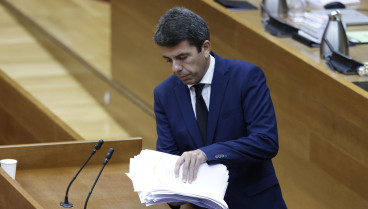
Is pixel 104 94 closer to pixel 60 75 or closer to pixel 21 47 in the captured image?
pixel 60 75

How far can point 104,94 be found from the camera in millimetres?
2963

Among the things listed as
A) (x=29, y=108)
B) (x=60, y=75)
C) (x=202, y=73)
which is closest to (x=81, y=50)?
(x=60, y=75)

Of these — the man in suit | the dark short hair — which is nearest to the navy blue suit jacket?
the man in suit

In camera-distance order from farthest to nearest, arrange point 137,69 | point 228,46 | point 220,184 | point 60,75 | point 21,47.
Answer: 1. point 21,47
2. point 60,75
3. point 137,69
4. point 228,46
5. point 220,184

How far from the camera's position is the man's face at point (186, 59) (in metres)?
1.22

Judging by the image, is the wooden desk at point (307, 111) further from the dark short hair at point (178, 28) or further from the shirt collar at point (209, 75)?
the dark short hair at point (178, 28)

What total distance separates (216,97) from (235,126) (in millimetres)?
55

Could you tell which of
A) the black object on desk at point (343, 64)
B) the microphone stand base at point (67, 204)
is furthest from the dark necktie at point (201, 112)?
the black object on desk at point (343, 64)

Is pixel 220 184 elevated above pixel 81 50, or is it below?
above

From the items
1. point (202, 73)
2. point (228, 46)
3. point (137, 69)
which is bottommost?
point (137, 69)

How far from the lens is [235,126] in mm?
1301

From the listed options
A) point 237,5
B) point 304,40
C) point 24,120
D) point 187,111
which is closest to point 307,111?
point 304,40

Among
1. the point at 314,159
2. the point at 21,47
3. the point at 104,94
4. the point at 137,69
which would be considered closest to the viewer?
the point at 314,159

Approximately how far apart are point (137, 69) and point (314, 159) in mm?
975
